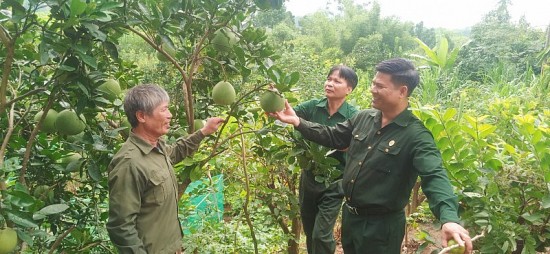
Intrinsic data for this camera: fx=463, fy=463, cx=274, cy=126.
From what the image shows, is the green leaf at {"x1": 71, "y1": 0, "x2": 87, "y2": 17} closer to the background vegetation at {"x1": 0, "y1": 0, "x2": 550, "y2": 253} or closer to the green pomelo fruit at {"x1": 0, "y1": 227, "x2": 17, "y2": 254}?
the background vegetation at {"x1": 0, "y1": 0, "x2": 550, "y2": 253}

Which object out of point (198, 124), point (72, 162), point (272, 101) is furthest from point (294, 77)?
point (72, 162)

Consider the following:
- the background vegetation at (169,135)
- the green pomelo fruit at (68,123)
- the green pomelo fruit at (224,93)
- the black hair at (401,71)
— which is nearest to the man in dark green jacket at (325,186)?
the background vegetation at (169,135)

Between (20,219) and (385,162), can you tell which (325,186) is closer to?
(385,162)

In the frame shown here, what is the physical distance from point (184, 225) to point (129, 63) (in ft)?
3.69

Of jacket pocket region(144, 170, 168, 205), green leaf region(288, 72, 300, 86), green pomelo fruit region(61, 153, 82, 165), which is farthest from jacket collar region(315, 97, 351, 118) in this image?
green pomelo fruit region(61, 153, 82, 165)

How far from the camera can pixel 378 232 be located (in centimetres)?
193

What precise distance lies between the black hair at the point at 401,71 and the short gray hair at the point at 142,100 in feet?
2.92

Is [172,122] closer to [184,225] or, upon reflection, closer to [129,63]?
[129,63]

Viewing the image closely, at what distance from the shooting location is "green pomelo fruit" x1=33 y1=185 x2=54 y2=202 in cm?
166

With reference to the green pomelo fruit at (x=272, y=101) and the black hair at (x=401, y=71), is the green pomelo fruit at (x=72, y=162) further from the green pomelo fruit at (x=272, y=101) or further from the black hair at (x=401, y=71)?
the black hair at (x=401, y=71)

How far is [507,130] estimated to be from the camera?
221 centimetres

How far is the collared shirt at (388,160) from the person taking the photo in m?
1.70

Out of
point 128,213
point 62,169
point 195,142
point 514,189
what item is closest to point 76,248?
point 62,169

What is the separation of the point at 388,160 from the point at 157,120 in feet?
3.03
